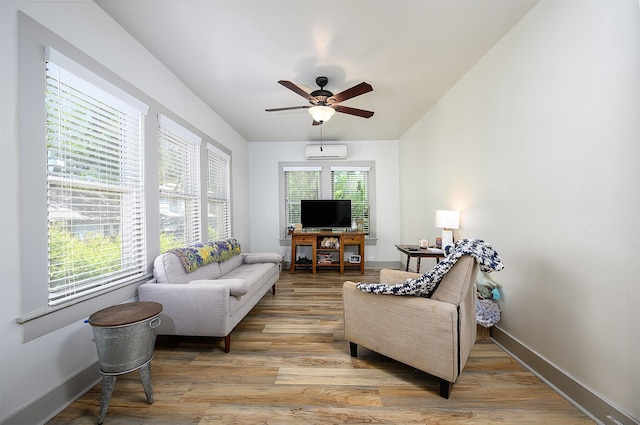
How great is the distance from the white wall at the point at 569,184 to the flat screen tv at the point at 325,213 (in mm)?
2871

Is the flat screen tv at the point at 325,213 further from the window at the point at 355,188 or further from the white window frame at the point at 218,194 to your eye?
the white window frame at the point at 218,194

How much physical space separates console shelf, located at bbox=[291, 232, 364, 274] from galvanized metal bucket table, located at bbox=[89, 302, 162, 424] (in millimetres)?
3356

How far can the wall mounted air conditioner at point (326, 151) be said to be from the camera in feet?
16.4

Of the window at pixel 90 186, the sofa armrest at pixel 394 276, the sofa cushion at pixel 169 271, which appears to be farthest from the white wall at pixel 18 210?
the sofa armrest at pixel 394 276

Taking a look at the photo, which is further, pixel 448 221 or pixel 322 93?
pixel 448 221

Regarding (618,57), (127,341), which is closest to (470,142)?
(618,57)

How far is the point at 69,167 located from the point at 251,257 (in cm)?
231

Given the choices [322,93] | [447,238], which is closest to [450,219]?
[447,238]

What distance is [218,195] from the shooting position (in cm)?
392

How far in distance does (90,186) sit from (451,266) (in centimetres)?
251

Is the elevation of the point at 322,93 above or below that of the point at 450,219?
above

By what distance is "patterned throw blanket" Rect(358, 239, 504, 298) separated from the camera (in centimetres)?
150

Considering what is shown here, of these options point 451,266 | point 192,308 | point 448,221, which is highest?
point 448,221

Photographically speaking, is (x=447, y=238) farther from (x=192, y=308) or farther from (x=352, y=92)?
(x=192, y=308)
